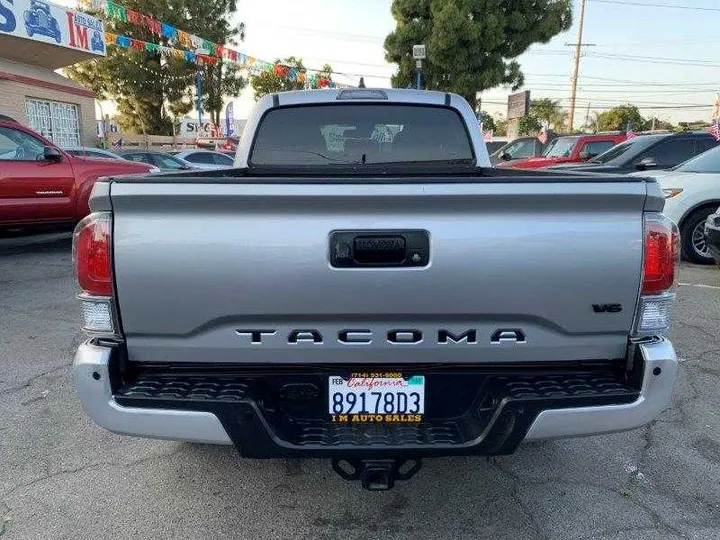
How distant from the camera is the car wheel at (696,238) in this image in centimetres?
734

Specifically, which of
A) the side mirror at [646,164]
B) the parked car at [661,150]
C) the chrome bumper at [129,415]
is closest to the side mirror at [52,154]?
the chrome bumper at [129,415]

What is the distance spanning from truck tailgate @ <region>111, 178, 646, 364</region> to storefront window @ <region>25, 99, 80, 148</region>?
18.1m

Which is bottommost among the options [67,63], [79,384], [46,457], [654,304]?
[46,457]

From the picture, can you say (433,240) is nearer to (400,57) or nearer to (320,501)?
(320,501)

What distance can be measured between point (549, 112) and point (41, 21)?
84085 millimetres

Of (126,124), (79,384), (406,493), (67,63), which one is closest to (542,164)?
(406,493)

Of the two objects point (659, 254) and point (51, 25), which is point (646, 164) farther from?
point (51, 25)

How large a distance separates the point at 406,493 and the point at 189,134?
33.0 metres

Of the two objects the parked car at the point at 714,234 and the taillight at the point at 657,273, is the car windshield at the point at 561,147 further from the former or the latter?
the taillight at the point at 657,273

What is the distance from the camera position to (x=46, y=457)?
293cm

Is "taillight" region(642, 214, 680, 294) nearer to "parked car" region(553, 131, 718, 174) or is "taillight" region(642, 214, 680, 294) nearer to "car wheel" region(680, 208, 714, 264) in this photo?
"car wheel" region(680, 208, 714, 264)

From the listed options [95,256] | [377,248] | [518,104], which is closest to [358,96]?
[377,248]

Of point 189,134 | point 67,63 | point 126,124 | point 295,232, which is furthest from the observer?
point 126,124

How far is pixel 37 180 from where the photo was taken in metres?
7.62
